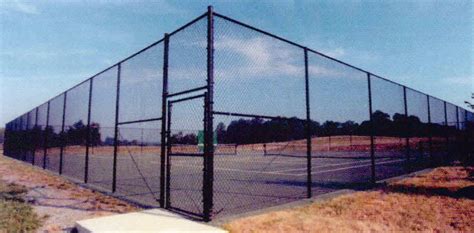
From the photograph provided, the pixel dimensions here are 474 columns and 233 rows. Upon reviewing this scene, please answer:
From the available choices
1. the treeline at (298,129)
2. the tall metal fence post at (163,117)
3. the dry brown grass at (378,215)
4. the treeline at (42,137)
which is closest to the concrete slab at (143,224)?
the dry brown grass at (378,215)

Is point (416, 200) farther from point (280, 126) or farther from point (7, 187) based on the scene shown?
point (7, 187)

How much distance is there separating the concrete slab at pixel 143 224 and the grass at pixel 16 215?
930 mm

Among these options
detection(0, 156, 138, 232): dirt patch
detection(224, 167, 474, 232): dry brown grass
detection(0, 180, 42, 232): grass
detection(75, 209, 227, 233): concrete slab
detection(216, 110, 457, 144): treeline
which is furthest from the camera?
detection(216, 110, 457, 144): treeline

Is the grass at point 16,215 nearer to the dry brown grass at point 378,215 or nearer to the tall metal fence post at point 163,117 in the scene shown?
the tall metal fence post at point 163,117

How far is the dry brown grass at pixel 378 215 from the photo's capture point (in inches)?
170

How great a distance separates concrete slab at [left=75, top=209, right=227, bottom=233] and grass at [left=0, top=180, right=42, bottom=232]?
0.93 meters

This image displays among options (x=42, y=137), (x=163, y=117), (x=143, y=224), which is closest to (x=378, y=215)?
(x=143, y=224)

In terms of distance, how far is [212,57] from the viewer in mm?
4594

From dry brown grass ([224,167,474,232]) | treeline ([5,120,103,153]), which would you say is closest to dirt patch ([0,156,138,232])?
dry brown grass ([224,167,474,232])

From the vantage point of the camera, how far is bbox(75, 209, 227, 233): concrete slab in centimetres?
384

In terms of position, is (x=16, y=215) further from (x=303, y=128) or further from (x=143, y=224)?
(x=303, y=128)

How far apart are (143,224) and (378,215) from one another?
346 cm

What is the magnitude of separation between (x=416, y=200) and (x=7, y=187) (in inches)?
376

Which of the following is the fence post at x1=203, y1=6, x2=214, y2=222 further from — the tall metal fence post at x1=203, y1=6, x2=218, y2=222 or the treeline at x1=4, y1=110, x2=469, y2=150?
the treeline at x1=4, y1=110, x2=469, y2=150
